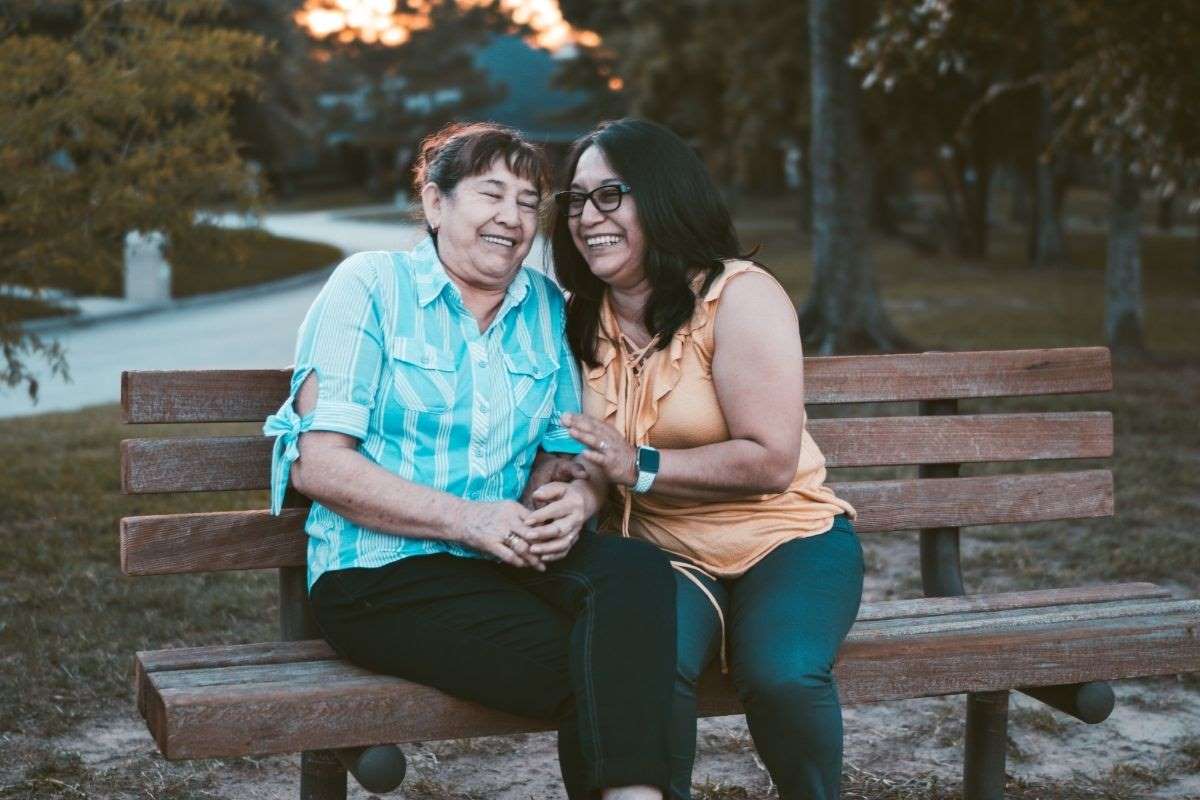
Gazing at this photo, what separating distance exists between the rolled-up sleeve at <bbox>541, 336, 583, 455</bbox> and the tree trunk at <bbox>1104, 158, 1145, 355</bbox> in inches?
465

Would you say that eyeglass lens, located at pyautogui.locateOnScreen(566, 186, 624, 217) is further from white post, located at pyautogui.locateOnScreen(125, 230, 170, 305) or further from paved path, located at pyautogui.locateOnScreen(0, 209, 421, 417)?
white post, located at pyautogui.locateOnScreen(125, 230, 170, 305)

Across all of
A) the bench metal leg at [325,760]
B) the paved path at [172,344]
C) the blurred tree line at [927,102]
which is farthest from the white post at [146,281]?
the bench metal leg at [325,760]

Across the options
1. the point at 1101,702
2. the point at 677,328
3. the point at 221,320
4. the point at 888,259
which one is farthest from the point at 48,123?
the point at 888,259

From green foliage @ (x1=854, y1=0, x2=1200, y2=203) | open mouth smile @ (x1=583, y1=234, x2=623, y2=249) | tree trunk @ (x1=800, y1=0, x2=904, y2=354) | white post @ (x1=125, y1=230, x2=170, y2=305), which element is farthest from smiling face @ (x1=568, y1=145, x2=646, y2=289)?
white post @ (x1=125, y1=230, x2=170, y2=305)

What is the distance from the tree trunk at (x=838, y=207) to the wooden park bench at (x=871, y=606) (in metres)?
9.12

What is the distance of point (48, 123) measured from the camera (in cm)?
674

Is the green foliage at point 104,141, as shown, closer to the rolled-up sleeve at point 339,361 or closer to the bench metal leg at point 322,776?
the rolled-up sleeve at point 339,361

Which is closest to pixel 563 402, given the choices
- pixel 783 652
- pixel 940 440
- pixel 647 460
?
pixel 647 460

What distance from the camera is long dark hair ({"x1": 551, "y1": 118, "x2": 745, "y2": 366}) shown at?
11.0ft

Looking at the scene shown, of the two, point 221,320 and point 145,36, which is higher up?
point 145,36

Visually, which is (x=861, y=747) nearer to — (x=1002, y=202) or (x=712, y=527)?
(x=712, y=527)

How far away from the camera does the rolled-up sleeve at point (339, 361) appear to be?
119 inches

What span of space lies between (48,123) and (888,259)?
86.7 feet

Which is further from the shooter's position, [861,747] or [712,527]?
[861,747]
